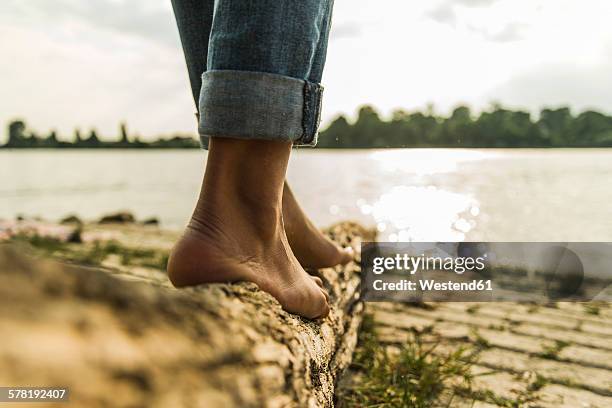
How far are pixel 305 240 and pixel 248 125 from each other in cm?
93

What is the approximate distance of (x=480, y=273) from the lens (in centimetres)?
393

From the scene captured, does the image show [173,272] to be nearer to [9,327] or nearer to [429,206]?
[9,327]

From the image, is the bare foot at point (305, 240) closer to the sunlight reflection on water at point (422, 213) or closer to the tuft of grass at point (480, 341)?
the tuft of grass at point (480, 341)

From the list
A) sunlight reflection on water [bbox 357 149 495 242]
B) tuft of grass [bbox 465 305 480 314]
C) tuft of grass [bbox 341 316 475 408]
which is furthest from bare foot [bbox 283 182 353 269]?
sunlight reflection on water [bbox 357 149 495 242]

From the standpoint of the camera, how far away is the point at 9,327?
0.41m

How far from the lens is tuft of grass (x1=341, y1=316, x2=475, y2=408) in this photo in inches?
69.1

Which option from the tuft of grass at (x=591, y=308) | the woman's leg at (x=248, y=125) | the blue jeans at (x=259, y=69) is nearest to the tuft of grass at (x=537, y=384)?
the tuft of grass at (x=591, y=308)

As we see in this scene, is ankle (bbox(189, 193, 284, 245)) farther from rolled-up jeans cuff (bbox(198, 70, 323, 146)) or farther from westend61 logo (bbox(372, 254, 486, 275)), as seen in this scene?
westend61 logo (bbox(372, 254, 486, 275))

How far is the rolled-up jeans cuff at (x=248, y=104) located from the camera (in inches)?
38.5

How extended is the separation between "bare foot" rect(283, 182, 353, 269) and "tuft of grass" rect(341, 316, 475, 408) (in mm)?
447

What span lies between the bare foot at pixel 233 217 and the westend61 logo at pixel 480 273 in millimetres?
1629

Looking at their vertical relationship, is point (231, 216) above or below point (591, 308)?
above

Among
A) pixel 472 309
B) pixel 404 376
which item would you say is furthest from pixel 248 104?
pixel 472 309

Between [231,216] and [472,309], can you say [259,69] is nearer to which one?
[231,216]
